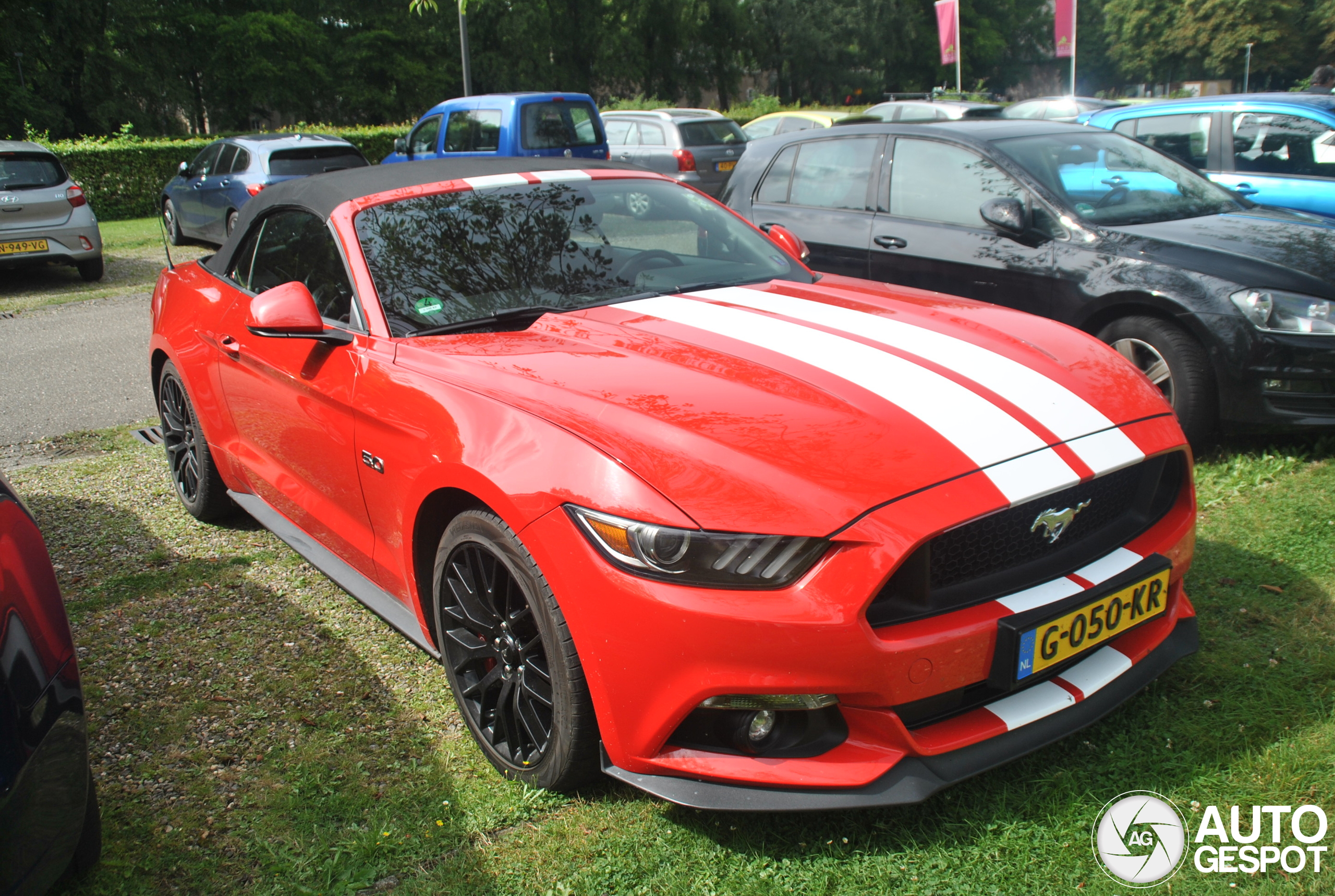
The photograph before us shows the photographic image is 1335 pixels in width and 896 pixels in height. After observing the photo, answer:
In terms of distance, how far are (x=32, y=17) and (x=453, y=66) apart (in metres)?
15.8

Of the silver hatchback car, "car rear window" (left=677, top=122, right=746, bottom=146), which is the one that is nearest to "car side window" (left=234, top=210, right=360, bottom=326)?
the silver hatchback car

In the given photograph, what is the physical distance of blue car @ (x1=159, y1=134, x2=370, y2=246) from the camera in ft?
42.0

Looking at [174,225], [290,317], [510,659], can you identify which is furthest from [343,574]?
[174,225]

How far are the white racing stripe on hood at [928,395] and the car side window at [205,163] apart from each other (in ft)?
42.2

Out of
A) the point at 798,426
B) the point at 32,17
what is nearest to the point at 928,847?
the point at 798,426

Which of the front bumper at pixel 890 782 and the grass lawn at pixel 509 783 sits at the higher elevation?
the front bumper at pixel 890 782

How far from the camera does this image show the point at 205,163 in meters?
14.0

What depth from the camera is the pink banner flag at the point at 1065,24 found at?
96.6 feet

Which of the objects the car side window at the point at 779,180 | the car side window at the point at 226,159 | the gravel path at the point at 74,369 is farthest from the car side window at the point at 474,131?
the car side window at the point at 779,180

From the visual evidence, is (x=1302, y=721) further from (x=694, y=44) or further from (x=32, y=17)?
(x=694, y=44)

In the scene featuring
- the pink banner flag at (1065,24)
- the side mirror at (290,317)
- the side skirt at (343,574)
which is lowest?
the side skirt at (343,574)

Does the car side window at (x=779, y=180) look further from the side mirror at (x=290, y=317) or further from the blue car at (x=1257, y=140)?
the side mirror at (x=290, y=317)

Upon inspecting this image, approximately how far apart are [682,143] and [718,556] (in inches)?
541

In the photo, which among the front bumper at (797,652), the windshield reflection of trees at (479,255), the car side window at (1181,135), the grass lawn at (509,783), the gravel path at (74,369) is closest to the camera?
the front bumper at (797,652)
